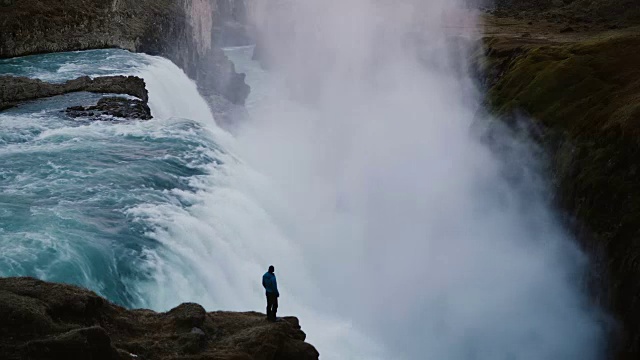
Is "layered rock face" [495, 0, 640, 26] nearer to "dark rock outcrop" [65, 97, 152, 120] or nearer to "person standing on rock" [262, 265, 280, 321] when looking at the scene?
"dark rock outcrop" [65, 97, 152, 120]

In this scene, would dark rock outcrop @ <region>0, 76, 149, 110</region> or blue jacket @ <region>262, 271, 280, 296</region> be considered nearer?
blue jacket @ <region>262, 271, 280, 296</region>

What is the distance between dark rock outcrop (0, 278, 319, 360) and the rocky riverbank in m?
15.5

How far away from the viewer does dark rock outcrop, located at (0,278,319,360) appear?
1292 centimetres

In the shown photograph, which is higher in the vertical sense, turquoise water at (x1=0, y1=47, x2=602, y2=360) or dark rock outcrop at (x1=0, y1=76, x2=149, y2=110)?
dark rock outcrop at (x1=0, y1=76, x2=149, y2=110)

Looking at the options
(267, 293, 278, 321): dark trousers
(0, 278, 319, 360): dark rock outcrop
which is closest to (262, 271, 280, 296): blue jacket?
(267, 293, 278, 321): dark trousers

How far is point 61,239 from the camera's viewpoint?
2308 cm

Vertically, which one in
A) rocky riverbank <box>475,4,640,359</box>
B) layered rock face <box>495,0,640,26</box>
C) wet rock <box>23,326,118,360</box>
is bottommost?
wet rock <box>23,326,118,360</box>

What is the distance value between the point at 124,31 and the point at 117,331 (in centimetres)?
6168

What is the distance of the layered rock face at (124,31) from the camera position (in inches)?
2320

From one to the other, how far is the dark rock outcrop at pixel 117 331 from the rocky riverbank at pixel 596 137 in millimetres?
15506

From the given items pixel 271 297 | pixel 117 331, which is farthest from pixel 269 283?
pixel 117 331

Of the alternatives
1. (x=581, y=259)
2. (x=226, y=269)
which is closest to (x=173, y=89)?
(x=226, y=269)

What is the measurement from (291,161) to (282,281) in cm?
4083

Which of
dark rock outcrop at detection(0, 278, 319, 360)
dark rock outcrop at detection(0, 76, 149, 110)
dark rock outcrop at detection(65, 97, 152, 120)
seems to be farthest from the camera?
dark rock outcrop at detection(0, 76, 149, 110)
